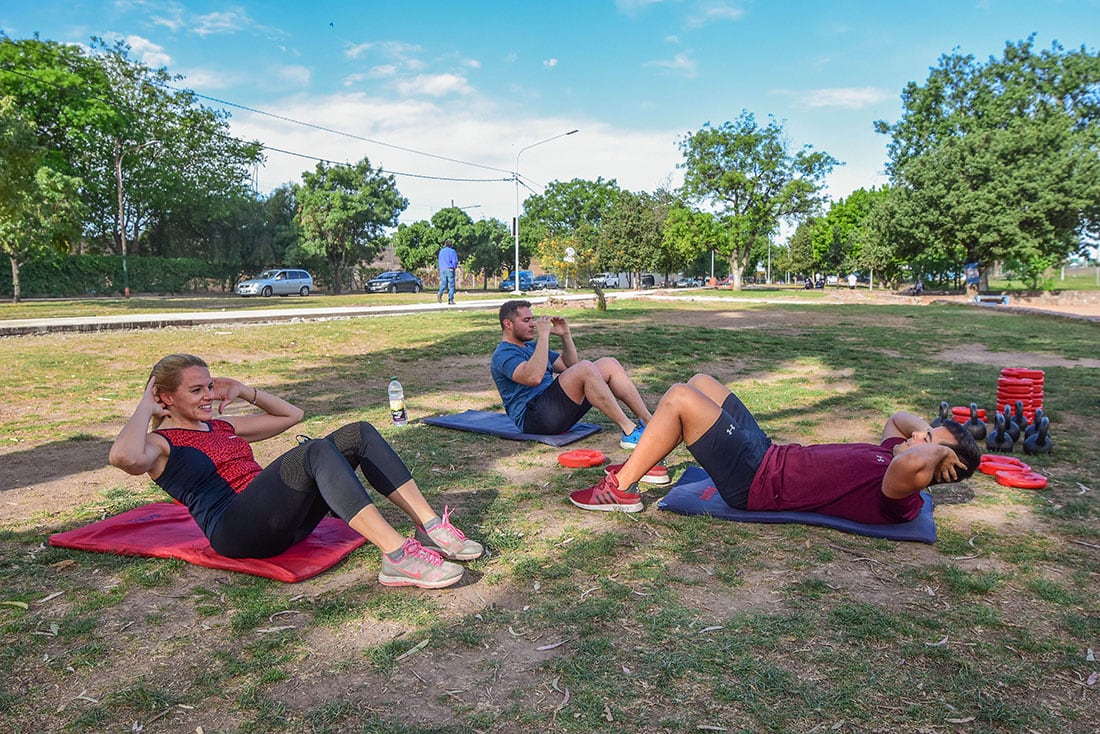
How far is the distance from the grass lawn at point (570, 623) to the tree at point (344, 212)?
41107mm

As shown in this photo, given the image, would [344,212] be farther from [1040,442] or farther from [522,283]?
[1040,442]

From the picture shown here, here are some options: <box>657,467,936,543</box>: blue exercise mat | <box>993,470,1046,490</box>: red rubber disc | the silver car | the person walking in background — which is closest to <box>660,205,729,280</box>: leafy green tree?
the silver car

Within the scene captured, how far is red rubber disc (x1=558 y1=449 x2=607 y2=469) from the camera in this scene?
5070 mm

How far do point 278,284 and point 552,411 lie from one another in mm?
34335

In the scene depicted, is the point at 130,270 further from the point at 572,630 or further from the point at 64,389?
the point at 572,630

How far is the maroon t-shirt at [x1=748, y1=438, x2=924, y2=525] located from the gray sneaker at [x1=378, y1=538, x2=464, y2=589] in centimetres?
171

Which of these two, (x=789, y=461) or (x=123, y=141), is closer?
(x=789, y=461)

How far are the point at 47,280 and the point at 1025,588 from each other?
124 ft

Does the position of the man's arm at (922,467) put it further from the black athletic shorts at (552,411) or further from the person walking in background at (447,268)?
the person walking in background at (447,268)

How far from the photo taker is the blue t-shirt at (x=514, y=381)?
5.54 metres

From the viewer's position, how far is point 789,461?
3.78 m

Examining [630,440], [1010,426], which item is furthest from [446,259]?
[1010,426]

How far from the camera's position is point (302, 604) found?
2986 millimetres

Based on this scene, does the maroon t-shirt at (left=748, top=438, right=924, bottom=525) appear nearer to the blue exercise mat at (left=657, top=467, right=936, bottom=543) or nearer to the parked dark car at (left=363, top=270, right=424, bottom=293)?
the blue exercise mat at (left=657, top=467, right=936, bottom=543)
